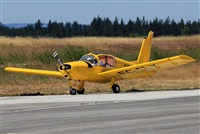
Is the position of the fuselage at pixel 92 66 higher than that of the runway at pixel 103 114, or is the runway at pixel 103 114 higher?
the fuselage at pixel 92 66

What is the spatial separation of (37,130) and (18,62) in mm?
23578

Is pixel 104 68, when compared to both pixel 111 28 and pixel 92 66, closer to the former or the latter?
pixel 92 66

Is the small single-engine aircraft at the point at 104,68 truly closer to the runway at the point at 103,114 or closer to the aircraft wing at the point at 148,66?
the aircraft wing at the point at 148,66

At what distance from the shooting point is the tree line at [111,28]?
317 feet

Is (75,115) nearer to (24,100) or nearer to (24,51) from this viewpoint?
(24,100)

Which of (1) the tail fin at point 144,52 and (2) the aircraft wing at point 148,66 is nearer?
(2) the aircraft wing at point 148,66

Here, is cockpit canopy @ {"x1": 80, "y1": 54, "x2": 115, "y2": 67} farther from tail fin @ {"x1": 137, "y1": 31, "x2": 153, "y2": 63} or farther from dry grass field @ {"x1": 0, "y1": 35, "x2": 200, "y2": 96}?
tail fin @ {"x1": 137, "y1": 31, "x2": 153, "y2": 63}

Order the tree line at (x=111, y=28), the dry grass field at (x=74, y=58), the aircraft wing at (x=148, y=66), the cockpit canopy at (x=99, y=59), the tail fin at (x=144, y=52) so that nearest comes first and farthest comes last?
the aircraft wing at (x=148, y=66), the cockpit canopy at (x=99, y=59), the dry grass field at (x=74, y=58), the tail fin at (x=144, y=52), the tree line at (x=111, y=28)

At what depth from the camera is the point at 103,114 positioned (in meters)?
16.0

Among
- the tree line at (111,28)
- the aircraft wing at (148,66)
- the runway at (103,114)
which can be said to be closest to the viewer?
the runway at (103,114)

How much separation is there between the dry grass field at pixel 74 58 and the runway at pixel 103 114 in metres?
5.19

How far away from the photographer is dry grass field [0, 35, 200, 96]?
27.6m

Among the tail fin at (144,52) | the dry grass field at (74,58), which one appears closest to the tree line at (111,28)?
the dry grass field at (74,58)

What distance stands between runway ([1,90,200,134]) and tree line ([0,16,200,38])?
7401cm
